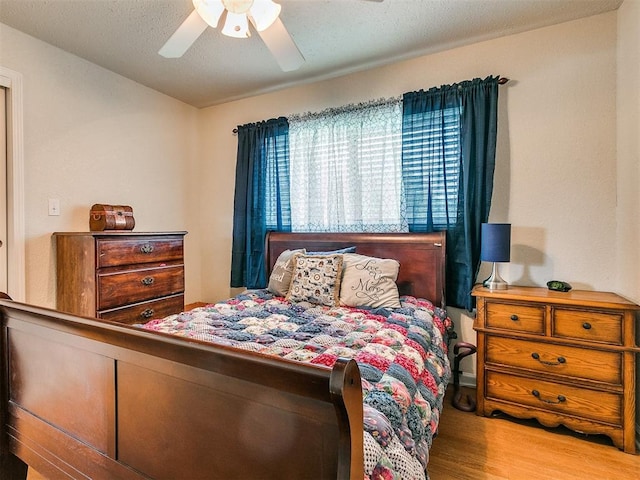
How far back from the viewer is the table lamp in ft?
7.10

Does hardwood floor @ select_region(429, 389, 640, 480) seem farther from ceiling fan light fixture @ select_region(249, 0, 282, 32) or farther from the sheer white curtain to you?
ceiling fan light fixture @ select_region(249, 0, 282, 32)

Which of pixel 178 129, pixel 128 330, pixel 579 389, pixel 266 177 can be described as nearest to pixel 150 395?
pixel 128 330

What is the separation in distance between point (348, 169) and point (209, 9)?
1.63 metres

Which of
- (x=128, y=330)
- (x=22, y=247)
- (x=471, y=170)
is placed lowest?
(x=128, y=330)

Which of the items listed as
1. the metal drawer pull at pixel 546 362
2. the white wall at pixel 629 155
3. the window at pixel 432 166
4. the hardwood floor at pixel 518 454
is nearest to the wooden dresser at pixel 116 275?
the hardwood floor at pixel 518 454

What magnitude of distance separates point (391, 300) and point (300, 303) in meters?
0.62

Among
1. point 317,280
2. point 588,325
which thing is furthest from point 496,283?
point 317,280

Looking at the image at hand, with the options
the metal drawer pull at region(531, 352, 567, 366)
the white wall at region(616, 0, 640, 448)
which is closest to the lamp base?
the metal drawer pull at region(531, 352, 567, 366)

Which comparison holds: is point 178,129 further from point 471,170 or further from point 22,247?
point 471,170

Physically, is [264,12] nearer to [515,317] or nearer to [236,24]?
[236,24]

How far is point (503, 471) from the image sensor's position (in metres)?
1.67

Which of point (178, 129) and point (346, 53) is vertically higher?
point (346, 53)

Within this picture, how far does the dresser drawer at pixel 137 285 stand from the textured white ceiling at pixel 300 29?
5.46ft

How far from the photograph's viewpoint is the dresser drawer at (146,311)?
7.87 feet
